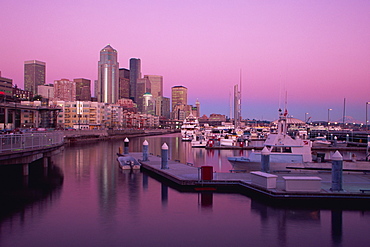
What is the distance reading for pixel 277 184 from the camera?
26406 mm

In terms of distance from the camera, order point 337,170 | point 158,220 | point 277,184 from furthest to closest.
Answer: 1. point 277,184
2. point 337,170
3. point 158,220

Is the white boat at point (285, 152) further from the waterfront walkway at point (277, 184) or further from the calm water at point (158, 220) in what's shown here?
the calm water at point (158, 220)

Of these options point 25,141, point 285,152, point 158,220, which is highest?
point 25,141

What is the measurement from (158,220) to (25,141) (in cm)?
1680

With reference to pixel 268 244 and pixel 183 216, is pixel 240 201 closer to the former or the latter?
pixel 183 216

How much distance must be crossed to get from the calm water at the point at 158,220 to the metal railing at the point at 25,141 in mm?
3466

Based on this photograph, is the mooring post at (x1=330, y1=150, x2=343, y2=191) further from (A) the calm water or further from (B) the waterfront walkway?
(A) the calm water

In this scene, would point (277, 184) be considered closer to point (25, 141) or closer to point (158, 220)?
point (158, 220)

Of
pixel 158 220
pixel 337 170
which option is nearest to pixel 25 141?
pixel 158 220

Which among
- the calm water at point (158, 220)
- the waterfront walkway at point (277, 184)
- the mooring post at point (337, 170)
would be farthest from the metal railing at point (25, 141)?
the mooring post at point (337, 170)

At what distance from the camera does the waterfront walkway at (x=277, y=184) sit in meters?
23.3

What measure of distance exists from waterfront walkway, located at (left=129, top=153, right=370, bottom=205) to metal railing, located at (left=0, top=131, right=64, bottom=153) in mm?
11539

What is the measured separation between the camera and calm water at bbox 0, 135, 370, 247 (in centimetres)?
1730

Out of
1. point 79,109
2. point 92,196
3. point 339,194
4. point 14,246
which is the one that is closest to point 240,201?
point 339,194
